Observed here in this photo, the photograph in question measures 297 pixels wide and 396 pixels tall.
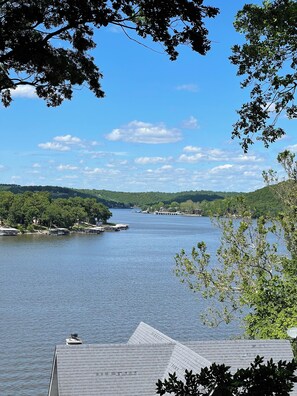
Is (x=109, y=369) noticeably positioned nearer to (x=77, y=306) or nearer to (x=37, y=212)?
(x=77, y=306)

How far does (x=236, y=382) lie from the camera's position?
352cm

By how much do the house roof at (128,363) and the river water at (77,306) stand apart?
26.0 feet

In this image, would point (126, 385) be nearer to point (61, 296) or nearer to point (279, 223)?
point (279, 223)

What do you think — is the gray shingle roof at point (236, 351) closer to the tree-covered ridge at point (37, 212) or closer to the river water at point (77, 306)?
the river water at point (77, 306)

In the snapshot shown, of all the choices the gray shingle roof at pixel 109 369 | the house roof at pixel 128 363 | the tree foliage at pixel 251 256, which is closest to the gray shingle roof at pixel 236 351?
the house roof at pixel 128 363

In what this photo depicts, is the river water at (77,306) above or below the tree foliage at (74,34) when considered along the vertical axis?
below

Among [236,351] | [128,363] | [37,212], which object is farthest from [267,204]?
[37,212]

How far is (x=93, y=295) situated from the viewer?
35219mm

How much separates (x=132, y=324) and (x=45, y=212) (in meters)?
78.1

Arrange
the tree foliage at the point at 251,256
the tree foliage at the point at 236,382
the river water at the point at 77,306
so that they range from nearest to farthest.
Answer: the tree foliage at the point at 236,382, the tree foliage at the point at 251,256, the river water at the point at 77,306

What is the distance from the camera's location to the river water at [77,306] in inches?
858

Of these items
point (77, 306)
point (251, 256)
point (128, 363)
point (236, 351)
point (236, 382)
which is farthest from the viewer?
point (77, 306)

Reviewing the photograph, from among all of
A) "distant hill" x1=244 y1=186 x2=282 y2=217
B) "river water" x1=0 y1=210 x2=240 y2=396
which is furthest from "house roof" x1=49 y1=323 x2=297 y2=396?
"river water" x1=0 y1=210 x2=240 y2=396

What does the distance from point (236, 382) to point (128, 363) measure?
8.15 m
